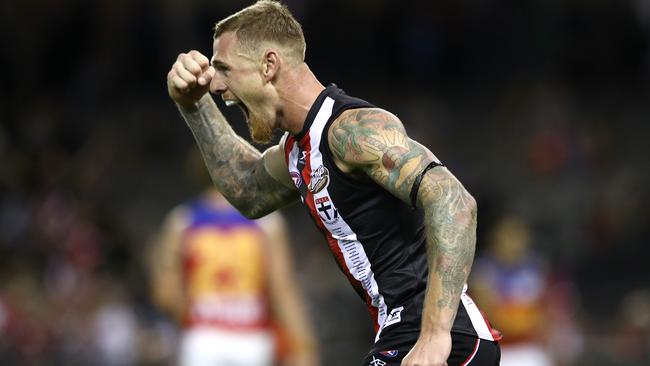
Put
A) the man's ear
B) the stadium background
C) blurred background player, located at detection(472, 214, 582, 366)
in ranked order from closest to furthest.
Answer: the man's ear < blurred background player, located at detection(472, 214, 582, 366) < the stadium background

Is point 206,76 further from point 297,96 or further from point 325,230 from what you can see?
point 325,230

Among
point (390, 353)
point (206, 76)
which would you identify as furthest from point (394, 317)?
point (206, 76)

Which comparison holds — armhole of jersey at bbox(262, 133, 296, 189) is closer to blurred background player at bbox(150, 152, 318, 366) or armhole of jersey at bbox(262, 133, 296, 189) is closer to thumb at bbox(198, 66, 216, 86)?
thumb at bbox(198, 66, 216, 86)

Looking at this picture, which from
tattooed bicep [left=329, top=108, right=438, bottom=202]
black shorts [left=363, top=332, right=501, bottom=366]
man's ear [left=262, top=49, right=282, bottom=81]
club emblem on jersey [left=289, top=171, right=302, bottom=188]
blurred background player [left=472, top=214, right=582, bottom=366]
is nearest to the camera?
tattooed bicep [left=329, top=108, right=438, bottom=202]

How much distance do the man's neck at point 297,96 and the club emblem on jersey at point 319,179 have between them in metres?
0.19

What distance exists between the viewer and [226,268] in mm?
8805

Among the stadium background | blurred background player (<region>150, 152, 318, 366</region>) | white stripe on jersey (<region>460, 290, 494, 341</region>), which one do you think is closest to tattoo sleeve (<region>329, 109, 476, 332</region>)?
white stripe on jersey (<region>460, 290, 494, 341</region>)

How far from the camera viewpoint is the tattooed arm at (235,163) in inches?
209

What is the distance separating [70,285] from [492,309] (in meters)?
5.06

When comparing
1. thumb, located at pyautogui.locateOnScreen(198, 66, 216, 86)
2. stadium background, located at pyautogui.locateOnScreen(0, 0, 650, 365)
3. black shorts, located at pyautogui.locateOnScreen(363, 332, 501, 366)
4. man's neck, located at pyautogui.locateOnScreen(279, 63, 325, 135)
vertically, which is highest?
thumb, located at pyautogui.locateOnScreen(198, 66, 216, 86)

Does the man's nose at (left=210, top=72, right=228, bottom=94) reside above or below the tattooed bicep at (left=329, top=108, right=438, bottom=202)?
above

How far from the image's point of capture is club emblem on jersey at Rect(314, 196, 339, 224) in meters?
4.71

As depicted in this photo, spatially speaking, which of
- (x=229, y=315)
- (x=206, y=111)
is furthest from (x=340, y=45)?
(x=206, y=111)

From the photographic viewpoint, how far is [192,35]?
17.9 meters
